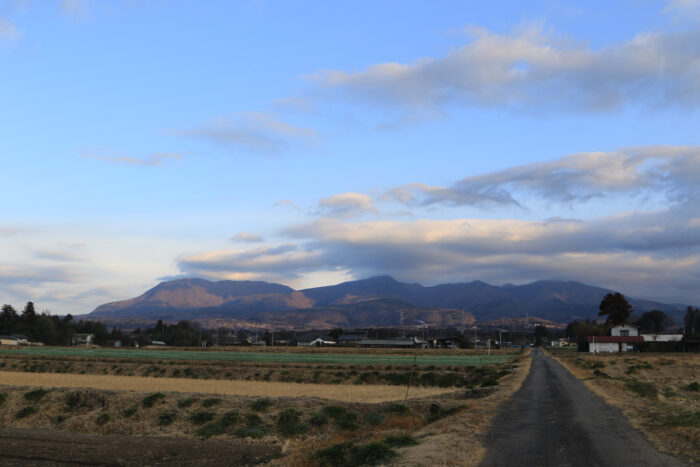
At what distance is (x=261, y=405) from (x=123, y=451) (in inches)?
334

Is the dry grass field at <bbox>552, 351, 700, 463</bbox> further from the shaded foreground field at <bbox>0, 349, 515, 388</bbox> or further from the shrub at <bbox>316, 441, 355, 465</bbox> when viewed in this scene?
the shaded foreground field at <bbox>0, 349, 515, 388</bbox>

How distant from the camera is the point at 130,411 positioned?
101ft

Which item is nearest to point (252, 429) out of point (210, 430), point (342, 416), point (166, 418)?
point (210, 430)

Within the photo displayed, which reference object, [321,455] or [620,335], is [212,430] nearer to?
[321,455]

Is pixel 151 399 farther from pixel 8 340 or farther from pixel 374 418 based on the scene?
pixel 8 340

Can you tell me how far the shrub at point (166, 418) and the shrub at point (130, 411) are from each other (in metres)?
1.74

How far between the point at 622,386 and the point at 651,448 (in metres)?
28.7

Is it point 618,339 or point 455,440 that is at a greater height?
point 455,440

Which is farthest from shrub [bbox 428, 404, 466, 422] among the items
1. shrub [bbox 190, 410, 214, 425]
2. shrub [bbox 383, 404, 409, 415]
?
shrub [bbox 190, 410, 214, 425]

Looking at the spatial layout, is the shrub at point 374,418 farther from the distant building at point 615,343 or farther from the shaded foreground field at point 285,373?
the distant building at point 615,343

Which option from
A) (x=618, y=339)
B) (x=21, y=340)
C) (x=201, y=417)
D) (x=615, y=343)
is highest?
(x=201, y=417)

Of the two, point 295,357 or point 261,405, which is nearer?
point 261,405

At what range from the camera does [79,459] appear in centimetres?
2150

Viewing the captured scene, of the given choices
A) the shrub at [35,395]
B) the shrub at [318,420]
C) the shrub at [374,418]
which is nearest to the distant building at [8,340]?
the shrub at [35,395]
